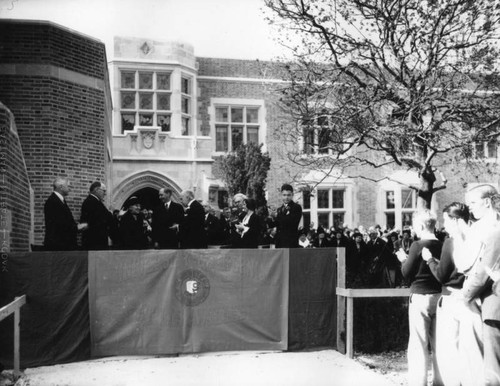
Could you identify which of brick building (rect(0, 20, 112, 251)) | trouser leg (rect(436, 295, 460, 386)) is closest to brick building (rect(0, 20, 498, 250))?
brick building (rect(0, 20, 112, 251))

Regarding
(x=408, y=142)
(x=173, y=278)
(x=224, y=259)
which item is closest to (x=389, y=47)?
(x=408, y=142)

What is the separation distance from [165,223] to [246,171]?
930cm

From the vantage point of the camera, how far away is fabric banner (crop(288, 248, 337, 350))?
7.34m

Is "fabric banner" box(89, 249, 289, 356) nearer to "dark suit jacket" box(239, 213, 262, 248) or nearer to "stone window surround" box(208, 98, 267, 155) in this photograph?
"dark suit jacket" box(239, 213, 262, 248)

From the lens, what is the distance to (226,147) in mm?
21656

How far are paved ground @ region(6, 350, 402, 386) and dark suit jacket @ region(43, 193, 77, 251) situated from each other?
188cm

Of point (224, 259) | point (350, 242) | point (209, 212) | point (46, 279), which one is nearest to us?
point (46, 279)

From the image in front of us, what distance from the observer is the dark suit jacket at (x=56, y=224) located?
25.5 feet

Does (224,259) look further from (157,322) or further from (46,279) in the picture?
(46,279)

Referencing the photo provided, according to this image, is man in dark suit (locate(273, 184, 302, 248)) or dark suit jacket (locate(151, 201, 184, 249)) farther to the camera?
dark suit jacket (locate(151, 201, 184, 249))

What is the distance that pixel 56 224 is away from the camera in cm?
782

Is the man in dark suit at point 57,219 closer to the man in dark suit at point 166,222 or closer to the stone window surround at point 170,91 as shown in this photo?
the man in dark suit at point 166,222

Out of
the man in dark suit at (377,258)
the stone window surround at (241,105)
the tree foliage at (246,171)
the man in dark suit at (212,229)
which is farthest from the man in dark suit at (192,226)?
the stone window surround at (241,105)

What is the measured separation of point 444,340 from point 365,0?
572cm
